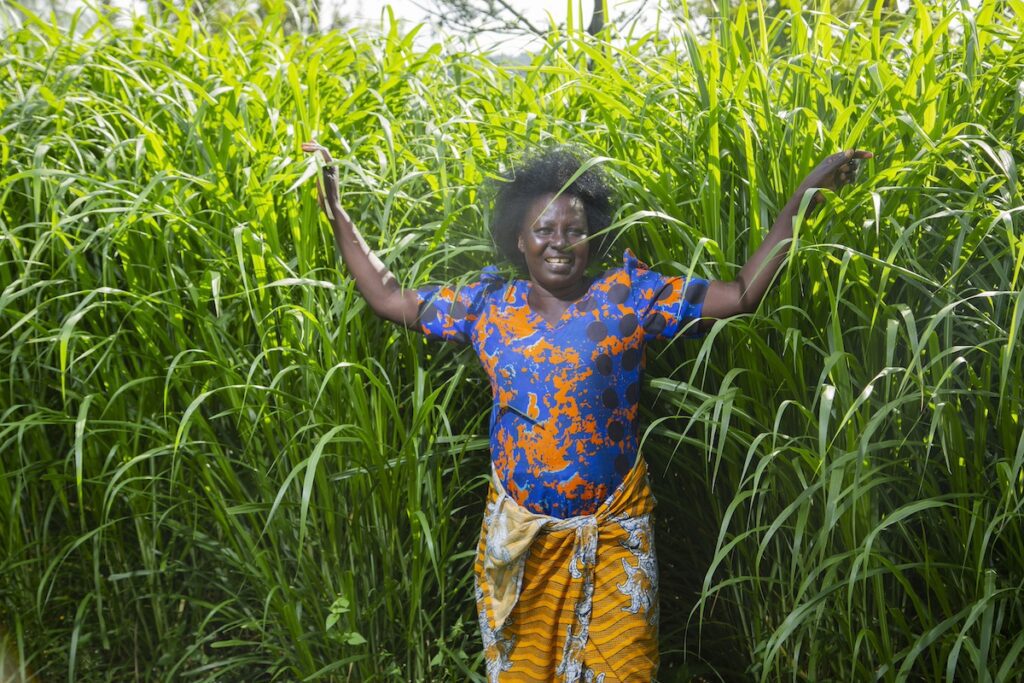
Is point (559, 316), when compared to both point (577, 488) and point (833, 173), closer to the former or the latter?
point (577, 488)

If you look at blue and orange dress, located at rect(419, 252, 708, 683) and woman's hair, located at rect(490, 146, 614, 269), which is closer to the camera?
blue and orange dress, located at rect(419, 252, 708, 683)

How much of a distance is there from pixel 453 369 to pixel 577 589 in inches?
24.4

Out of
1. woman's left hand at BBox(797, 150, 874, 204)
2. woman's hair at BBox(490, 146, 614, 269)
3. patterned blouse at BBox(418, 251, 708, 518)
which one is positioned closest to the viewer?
woman's left hand at BBox(797, 150, 874, 204)

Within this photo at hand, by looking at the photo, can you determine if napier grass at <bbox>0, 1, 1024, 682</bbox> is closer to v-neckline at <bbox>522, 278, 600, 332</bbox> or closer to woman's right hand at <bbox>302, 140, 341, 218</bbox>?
woman's right hand at <bbox>302, 140, 341, 218</bbox>

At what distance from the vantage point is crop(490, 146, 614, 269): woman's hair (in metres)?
2.20

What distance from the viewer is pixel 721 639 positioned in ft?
7.71

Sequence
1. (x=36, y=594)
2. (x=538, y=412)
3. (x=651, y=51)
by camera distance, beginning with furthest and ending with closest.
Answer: (x=651, y=51) → (x=36, y=594) → (x=538, y=412)

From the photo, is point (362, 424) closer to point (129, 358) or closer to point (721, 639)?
point (129, 358)

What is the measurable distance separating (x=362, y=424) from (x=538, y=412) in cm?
41

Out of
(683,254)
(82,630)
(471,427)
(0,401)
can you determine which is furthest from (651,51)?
(82,630)

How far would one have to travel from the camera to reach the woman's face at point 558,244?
2066mm

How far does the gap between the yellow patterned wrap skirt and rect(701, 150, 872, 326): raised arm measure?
36 centimetres

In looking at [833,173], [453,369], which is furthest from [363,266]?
[833,173]

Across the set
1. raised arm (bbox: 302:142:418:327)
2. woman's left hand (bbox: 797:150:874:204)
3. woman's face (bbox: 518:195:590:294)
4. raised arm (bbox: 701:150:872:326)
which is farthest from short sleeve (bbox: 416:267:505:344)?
woman's left hand (bbox: 797:150:874:204)
